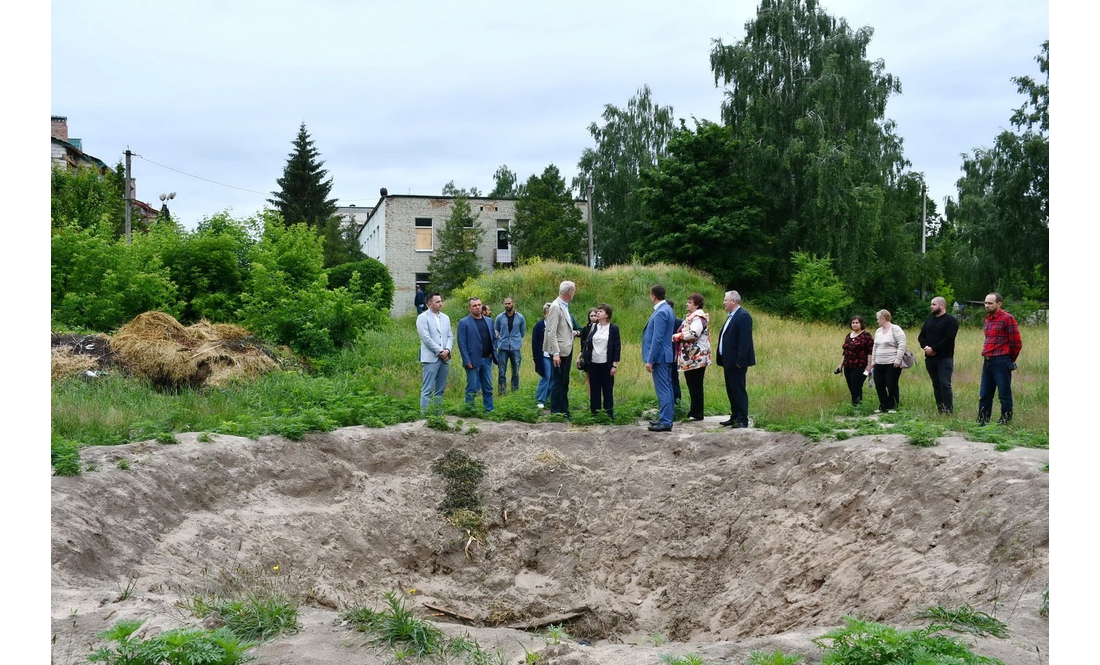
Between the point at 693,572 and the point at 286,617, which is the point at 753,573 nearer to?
the point at 693,572

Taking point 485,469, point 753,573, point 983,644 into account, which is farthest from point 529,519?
point 983,644

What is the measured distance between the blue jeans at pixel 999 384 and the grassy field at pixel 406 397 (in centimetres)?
A: 21

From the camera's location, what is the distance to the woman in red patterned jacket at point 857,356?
40.5ft

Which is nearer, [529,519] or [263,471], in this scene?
[263,471]

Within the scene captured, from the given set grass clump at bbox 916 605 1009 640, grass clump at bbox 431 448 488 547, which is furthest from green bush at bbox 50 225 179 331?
grass clump at bbox 916 605 1009 640

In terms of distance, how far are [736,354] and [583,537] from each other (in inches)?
126

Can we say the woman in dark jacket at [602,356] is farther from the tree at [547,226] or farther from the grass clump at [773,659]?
the tree at [547,226]

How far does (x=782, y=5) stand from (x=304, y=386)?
31.3 meters

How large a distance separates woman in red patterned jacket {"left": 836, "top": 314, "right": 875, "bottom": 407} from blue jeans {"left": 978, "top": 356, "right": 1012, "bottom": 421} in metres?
1.98

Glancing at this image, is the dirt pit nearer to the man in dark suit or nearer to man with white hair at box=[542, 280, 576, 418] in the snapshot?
the man in dark suit

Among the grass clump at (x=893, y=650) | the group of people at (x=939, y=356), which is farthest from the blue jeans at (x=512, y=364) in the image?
the grass clump at (x=893, y=650)

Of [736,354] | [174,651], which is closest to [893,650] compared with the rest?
[174,651]

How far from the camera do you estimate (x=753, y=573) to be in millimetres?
8422

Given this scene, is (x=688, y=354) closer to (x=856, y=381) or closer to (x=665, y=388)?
(x=665, y=388)
